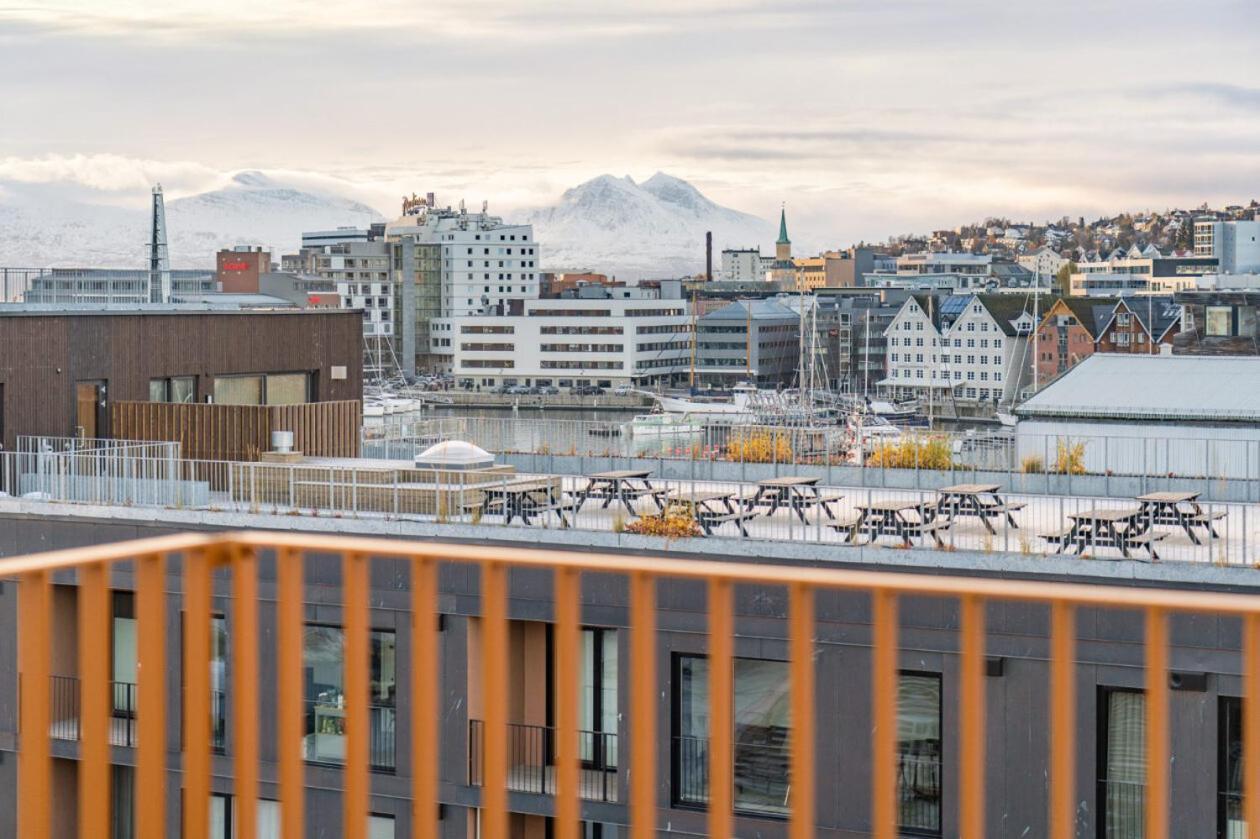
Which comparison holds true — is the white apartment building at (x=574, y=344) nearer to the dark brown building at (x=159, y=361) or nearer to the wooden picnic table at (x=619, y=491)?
the dark brown building at (x=159, y=361)

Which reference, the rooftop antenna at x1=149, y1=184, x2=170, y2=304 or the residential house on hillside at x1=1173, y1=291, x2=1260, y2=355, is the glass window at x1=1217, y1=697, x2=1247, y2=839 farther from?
the residential house on hillside at x1=1173, y1=291, x2=1260, y2=355

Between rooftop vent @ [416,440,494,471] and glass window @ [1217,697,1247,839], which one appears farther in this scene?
rooftop vent @ [416,440,494,471]

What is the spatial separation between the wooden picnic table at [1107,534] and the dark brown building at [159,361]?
12.4 m

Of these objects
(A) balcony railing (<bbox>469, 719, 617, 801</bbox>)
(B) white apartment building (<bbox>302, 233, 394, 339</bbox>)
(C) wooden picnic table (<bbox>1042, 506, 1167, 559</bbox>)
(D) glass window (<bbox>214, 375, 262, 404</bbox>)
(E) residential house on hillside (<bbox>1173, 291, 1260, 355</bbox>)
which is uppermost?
(B) white apartment building (<bbox>302, 233, 394, 339</bbox>)

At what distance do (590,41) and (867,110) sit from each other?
46.7 m

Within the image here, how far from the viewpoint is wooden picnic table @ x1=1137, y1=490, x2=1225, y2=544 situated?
15.3m

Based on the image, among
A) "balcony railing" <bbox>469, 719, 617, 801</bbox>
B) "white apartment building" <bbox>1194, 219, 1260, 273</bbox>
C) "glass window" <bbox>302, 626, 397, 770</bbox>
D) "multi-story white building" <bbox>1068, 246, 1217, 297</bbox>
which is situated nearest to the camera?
"balcony railing" <bbox>469, 719, 617, 801</bbox>

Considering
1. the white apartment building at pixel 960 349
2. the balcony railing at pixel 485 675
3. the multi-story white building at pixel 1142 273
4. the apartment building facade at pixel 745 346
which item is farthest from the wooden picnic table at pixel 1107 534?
the multi-story white building at pixel 1142 273

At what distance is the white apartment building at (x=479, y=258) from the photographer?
7082 inches

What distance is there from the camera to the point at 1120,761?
1277cm

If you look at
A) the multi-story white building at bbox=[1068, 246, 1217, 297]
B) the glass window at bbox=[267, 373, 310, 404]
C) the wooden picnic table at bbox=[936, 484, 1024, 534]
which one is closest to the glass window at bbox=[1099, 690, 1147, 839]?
the wooden picnic table at bbox=[936, 484, 1024, 534]

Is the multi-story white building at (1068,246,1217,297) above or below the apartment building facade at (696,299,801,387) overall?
above

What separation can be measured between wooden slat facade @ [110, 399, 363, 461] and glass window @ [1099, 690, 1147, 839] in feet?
37.7

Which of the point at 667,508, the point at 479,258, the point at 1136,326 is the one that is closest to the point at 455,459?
the point at 667,508
